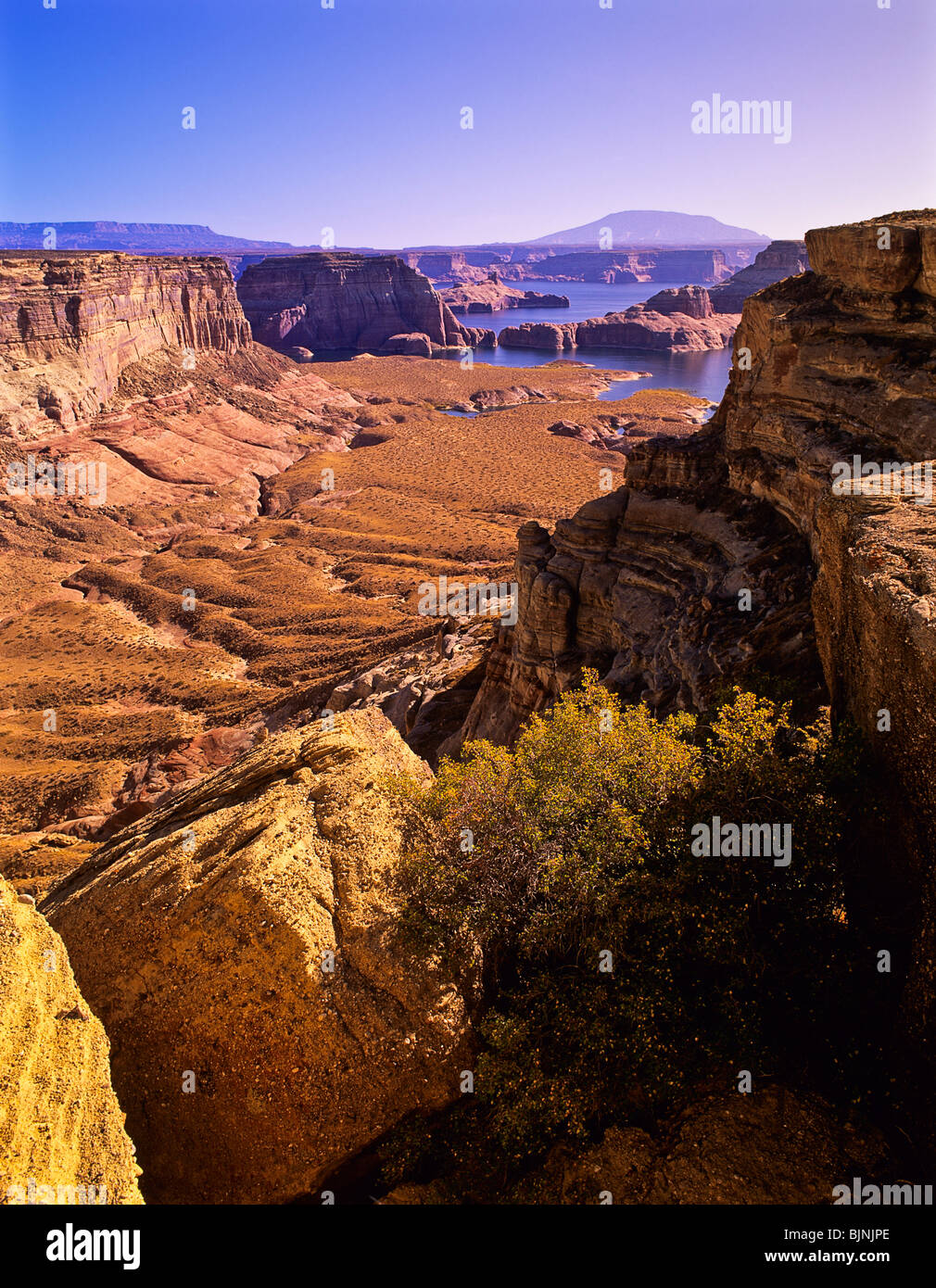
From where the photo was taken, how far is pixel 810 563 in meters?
22.7

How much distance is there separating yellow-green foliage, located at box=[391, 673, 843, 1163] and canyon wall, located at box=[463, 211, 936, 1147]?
1.18 metres

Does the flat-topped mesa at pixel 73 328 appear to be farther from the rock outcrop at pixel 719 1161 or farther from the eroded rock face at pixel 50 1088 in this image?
the rock outcrop at pixel 719 1161

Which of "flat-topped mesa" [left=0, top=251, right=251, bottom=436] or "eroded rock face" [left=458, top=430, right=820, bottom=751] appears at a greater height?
"flat-topped mesa" [left=0, top=251, right=251, bottom=436]

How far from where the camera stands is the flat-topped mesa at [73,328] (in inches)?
3381

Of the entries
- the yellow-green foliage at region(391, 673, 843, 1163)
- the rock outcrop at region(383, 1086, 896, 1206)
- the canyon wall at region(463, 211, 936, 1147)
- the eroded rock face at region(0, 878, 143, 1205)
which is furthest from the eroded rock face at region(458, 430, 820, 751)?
the eroded rock face at region(0, 878, 143, 1205)

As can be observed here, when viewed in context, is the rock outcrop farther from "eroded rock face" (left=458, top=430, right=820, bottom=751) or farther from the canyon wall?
"eroded rock face" (left=458, top=430, right=820, bottom=751)

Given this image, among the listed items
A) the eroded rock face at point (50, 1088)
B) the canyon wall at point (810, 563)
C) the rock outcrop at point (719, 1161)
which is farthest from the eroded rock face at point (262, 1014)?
the canyon wall at point (810, 563)

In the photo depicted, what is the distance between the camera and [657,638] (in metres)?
25.6

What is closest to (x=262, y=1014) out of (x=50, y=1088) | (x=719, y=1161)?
(x=50, y=1088)

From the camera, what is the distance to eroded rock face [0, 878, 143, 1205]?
27.6ft

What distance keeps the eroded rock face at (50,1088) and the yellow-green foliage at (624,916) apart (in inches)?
177

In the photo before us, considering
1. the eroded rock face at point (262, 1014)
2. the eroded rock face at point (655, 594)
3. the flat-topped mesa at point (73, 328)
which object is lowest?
the eroded rock face at point (262, 1014)
